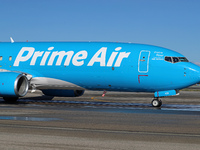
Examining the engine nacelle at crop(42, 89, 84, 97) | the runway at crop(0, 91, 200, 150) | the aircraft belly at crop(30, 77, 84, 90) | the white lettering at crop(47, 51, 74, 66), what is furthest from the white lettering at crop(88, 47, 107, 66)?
the runway at crop(0, 91, 200, 150)

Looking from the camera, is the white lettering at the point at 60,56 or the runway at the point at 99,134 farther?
the white lettering at the point at 60,56

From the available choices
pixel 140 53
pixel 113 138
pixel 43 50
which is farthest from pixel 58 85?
pixel 113 138

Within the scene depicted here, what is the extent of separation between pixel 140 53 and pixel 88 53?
380cm

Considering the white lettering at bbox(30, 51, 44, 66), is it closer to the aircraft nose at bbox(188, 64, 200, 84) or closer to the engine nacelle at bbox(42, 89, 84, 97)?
the engine nacelle at bbox(42, 89, 84, 97)

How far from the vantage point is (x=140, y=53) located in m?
25.7

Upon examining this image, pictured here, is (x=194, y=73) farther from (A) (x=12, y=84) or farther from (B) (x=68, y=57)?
(A) (x=12, y=84)

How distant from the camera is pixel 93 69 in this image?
85.9 ft

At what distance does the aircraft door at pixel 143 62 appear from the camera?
25062 millimetres

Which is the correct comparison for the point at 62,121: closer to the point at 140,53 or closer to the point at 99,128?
the point at 99,128

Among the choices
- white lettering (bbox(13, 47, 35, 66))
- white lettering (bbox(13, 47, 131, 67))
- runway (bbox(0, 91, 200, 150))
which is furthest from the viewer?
white lettering (bbox(13, 47, 35, 66))

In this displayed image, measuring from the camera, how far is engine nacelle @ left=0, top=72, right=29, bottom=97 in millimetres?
25531

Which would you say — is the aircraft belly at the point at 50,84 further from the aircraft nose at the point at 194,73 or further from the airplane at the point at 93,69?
the aircraft nose at the point at 194,73

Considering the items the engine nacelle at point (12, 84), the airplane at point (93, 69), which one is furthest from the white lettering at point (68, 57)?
the engine nacelle at point (12, 84)

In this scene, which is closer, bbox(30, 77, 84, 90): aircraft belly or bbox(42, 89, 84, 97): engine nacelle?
bbox(30, 77, 84, 90): aircraft belly
